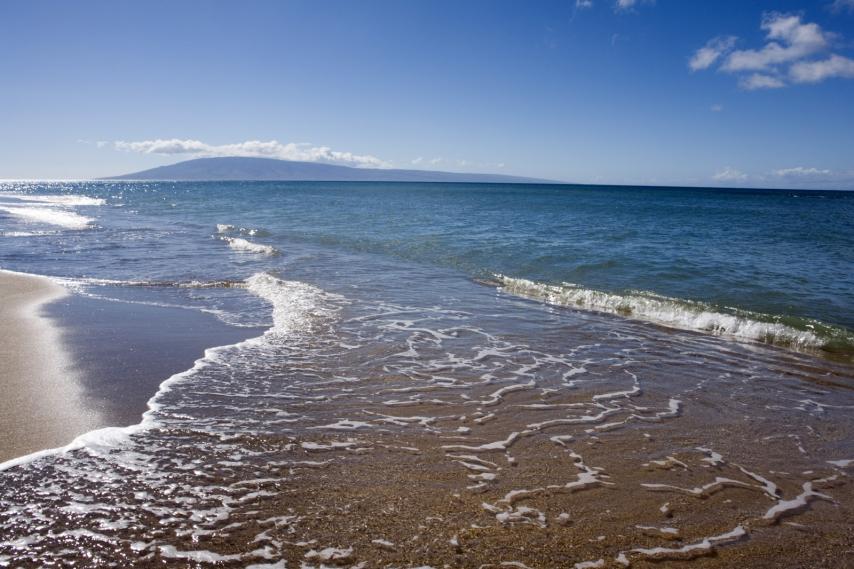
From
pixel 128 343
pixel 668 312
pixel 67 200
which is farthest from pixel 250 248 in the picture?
pixel 67 200

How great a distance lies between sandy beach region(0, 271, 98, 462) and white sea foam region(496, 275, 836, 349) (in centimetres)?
1041

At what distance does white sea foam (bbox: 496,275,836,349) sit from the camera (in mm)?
10328

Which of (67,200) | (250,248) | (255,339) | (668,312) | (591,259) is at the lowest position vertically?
(255,339)

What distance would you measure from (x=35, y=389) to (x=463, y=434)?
5280 millimetres

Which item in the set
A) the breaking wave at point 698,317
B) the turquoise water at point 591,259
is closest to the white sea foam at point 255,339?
the turquoise water at point 591,259

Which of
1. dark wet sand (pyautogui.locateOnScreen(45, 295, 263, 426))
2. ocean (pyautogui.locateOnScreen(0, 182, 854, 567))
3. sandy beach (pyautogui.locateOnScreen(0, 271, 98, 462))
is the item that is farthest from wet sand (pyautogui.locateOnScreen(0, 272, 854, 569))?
sandy beach (pyautogui.locateOnScreen(0, 271, 98, 462))

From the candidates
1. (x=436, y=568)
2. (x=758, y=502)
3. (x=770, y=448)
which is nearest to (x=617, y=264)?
(x=770, y=448)

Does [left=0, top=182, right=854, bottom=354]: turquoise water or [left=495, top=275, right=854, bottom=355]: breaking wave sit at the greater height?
[left=0, top=182, right=854, bottom=354]: turquoise water

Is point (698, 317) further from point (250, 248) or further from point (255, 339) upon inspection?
point (250, 248)

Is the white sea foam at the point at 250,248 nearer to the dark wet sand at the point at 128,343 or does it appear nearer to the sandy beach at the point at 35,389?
the dark wet sand at the point at 128,343

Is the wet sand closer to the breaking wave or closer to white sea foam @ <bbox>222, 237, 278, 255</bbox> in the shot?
the breaking wave

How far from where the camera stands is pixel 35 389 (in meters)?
6.22

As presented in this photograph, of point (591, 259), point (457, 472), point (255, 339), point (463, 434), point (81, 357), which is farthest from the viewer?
point (591, 259)

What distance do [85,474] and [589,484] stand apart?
446 centimetres
